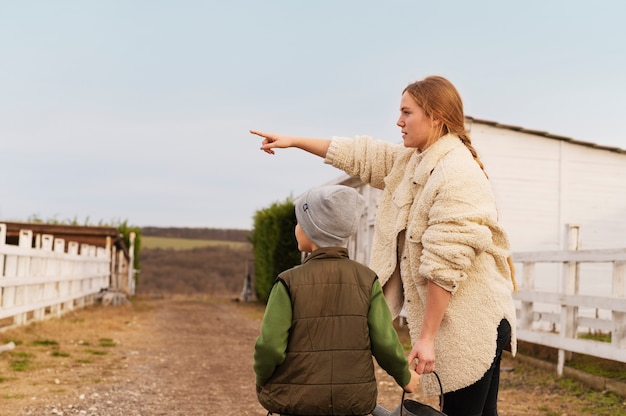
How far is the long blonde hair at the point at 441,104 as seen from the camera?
2.87 m

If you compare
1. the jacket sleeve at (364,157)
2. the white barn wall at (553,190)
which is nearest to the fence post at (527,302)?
the white barn wall at (553,190)

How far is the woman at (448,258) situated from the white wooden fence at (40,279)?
8.86m

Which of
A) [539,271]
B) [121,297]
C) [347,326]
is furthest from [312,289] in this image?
[121,297]

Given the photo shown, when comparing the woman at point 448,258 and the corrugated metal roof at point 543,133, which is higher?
the corrugated metal roof at point 543,133

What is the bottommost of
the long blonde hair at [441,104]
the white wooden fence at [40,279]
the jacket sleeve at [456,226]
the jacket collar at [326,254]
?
the white wooden fence at [40,279]

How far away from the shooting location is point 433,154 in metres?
2.87

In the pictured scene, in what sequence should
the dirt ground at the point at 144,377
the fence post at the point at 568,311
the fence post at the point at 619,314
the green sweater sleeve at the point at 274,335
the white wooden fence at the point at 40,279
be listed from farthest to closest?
1. the white wooden fence at the point at 40,279
2. the fence post at the point at 568,311
3. the fence post at the point at 619,314
4. the dirt ground at the point at 144,377
5. the green sweater sleeve at the point at 274,335

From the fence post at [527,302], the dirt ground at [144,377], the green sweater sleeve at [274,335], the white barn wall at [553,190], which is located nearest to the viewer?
the green sweater sleeve at [274,335]

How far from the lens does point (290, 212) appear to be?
2373cm

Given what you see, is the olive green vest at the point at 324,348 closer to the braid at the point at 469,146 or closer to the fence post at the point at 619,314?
the braid at the point at 469,146

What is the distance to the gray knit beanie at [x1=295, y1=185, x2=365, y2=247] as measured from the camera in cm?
283

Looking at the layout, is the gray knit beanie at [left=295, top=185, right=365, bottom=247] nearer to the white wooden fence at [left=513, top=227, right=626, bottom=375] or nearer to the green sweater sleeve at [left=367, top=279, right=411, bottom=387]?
the green sweater sleeve at [left=367, top=279, right=411, bottom=387]

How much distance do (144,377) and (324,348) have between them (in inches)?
236

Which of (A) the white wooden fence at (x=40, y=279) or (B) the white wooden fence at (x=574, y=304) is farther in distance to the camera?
(A) the white wooden fence at (x=40, y=279)
